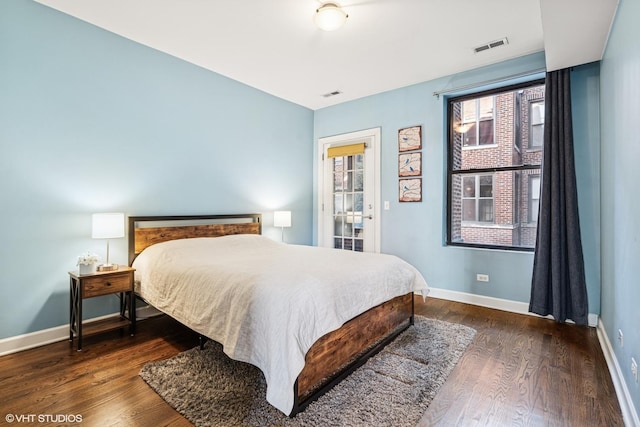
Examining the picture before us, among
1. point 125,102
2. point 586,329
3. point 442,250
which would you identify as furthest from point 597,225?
point 125,102

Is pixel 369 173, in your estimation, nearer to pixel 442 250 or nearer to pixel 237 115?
pixel 442 250

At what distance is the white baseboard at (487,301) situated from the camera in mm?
3238

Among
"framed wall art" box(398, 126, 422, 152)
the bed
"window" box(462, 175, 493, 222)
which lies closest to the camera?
the bed

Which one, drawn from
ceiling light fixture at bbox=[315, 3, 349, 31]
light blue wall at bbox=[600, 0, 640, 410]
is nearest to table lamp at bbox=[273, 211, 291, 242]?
ceiling light fixture at bbox=[315, 3, 349, 31]

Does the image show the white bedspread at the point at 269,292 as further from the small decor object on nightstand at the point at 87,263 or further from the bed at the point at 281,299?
the small decor object on nightstand at the point at 87,263

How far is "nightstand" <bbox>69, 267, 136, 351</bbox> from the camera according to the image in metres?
2.40

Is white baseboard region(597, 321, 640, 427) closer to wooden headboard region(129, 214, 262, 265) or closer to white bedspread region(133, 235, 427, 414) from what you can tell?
white bedspread region(133, 235, 427, 414)

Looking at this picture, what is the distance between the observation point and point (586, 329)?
9.21ft

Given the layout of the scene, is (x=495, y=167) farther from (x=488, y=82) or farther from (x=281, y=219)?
(x=281, y=219)

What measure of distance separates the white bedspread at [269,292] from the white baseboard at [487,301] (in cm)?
110

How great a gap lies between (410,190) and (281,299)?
110 inches

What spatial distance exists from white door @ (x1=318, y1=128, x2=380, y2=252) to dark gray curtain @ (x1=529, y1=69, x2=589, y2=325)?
1.89m

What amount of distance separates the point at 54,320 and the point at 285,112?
3534 millimetres

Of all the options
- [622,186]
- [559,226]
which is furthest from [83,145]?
[559,226]
